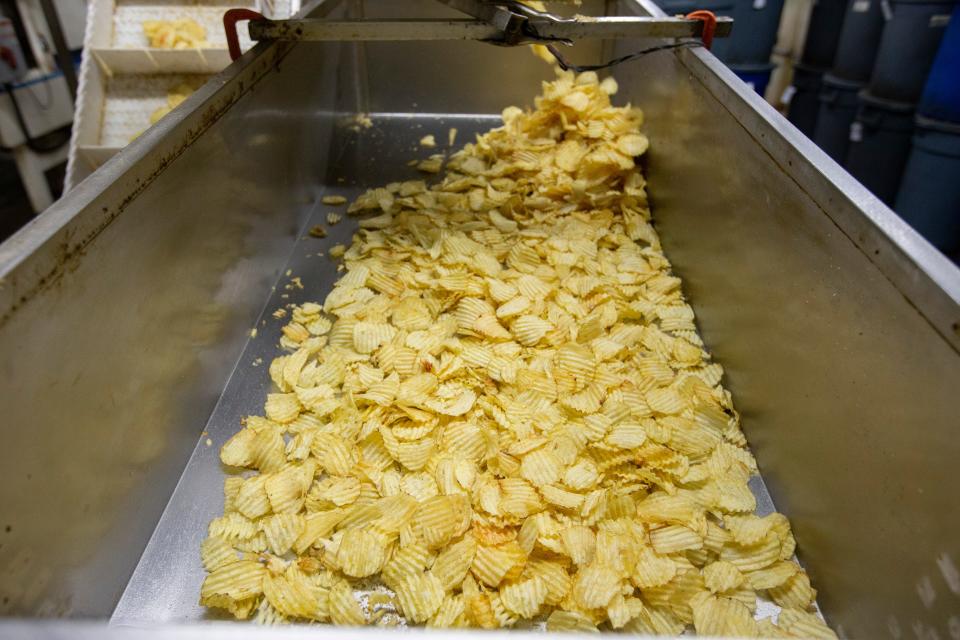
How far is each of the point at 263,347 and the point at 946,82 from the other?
2.77 metres

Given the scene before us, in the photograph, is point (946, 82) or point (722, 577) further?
point (946, 82)

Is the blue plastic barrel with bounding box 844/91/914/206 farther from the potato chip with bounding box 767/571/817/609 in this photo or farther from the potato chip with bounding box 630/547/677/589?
the potato chip with bounding box 630/547/677/589

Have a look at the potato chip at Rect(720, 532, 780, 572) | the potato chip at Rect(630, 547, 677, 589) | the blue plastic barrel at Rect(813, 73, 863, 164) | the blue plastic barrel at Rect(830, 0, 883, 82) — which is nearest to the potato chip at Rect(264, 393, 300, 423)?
the potato chip at Rect(630, 547, 677, 589)

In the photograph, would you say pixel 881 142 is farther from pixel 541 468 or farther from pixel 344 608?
pixel 344 608

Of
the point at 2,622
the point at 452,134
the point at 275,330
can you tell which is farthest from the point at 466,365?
the point at 452,134

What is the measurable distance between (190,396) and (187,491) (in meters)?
0.18

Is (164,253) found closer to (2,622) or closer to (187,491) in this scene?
(187,491)

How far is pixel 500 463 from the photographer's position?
1070mm

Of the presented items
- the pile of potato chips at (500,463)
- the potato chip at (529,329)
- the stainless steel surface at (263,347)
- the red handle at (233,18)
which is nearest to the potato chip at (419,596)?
the pile of potato chips at (500,463)

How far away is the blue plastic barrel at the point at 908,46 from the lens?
255 cm

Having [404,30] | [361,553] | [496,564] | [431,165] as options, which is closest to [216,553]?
[361,553]

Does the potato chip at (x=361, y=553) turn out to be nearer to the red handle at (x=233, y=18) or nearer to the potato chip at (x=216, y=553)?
the potato chip at (x=216, y=553)

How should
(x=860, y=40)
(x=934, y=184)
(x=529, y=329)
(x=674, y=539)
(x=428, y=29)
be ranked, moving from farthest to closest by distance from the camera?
(x=860, y=40) < (x=934, y=184) < (x=428, y=29) < (x=529, y=329) < (x=674, y=539)

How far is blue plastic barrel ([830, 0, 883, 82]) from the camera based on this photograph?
3002mm
